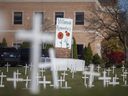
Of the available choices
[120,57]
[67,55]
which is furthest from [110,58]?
[67,55]

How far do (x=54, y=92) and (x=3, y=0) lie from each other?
3.83ft

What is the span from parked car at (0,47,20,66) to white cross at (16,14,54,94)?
2081 cm

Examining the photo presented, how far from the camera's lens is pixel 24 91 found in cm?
452

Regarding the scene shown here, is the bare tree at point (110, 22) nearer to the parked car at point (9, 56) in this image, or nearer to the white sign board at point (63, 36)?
the parked car at point (9, 56)

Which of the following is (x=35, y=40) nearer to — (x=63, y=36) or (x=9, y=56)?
(x=63, y=36)

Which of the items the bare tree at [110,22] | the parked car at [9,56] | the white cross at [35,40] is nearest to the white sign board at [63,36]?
the white cross at [35,40]

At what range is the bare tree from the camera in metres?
31.9

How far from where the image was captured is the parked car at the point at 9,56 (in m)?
26.1

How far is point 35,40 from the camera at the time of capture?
466 cm

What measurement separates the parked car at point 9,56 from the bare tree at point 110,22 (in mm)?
7637

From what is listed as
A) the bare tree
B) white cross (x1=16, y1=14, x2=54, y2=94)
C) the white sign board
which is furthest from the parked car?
white cross (x1=16, y1=14, x2=54, y2=94)

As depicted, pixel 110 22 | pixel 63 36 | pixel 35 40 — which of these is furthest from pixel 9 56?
pixel 35 40

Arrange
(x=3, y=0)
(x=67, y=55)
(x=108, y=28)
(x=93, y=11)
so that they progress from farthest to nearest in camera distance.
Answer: (x=93, y=11) → (x=108, y=28) → (x=67, y=55) → (x=3, y=0)

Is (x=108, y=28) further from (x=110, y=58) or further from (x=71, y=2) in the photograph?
(x=71, y=2)
